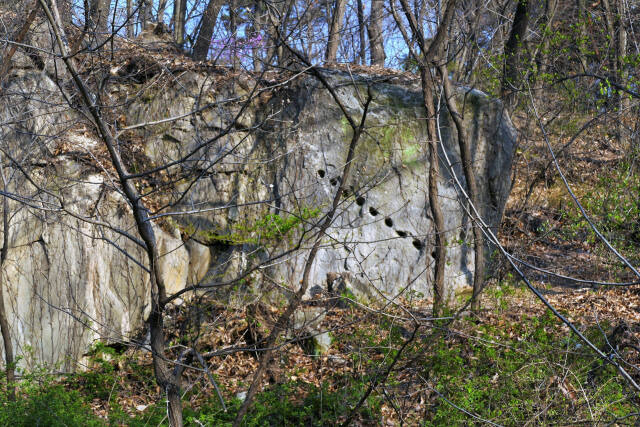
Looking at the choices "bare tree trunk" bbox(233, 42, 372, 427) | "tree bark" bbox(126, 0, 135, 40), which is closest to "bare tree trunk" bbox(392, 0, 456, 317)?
"bare tree trunk" bbox(233, 42, 372, 427)

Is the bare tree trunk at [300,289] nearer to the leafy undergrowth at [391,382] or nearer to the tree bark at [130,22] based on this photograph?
the leafy undergrowth at [391,382]

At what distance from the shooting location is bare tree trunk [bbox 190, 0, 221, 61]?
7.96 m

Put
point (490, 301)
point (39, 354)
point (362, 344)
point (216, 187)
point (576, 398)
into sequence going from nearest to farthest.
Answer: point (576, 398)
point (362, 344)
point (39, 354)
point (490, 301)
point (216, 187)

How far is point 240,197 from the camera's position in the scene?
8.30 m

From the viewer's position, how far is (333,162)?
8.35 m

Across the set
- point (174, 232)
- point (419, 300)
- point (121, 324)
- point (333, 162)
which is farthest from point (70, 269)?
point (419, 300)

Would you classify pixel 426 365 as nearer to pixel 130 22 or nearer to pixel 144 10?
pixel 130 22

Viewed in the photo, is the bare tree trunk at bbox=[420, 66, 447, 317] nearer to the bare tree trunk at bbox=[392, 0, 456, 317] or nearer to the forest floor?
the bare tree trunk at bbox=[392, 0, 456, 317]

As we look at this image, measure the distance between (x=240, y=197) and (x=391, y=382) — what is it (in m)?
3.97

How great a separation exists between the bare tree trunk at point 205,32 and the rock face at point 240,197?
0.63 m

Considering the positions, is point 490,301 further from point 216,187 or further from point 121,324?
point 121,324

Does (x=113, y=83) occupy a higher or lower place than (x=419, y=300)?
higher

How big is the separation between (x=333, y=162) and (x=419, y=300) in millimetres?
2281

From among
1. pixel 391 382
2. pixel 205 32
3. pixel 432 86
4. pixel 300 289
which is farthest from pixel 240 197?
pixel 300 289
